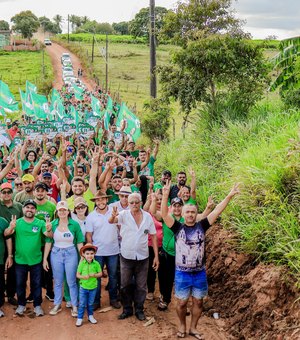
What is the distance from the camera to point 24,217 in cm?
695

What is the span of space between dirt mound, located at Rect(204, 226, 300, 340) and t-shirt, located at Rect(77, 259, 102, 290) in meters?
1.71

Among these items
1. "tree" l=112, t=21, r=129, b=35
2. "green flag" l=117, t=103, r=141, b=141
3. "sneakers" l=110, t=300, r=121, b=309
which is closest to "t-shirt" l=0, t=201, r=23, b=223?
"sneakers" l=110, t=300, r=121, b=309

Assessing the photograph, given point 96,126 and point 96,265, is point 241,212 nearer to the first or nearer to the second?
point 96,265

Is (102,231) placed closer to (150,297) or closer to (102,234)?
(102,234)

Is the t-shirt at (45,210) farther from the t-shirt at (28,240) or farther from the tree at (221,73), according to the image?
the tree at (221,73)

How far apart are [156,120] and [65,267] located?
11014mm

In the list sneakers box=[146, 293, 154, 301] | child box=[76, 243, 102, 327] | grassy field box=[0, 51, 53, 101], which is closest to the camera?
child box=[76, 243, 102, 327]

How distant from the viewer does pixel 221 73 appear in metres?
12.6

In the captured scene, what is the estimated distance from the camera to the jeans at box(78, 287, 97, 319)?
6.79 m

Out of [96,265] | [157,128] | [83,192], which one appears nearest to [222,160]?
[83,192]

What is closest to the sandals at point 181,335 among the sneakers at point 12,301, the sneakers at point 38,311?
the sneakers at point 38,311

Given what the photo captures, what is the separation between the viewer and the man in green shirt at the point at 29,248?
6.89 m

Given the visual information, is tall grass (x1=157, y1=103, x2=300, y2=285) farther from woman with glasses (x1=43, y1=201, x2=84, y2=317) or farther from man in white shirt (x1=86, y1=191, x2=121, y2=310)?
woman with glasses (x1=43, y1=201, x2=84, y2=317)

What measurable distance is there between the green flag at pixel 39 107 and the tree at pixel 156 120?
405 cm
